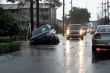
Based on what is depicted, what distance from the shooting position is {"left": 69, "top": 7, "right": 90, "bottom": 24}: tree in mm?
117312

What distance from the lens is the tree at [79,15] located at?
117312 millimetres

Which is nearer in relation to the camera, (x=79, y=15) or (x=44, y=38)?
(x=44, y=38)

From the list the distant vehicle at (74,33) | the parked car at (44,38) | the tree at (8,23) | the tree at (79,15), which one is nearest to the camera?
the parked car at (44,38)

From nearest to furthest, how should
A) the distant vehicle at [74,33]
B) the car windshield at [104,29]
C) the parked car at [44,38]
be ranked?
the car windshield at [104,29] → the parked car at [44,38] → the distant vehicle at [74,33]

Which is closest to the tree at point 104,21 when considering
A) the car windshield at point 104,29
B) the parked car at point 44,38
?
the parked car at point 44,38

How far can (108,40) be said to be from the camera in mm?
21328

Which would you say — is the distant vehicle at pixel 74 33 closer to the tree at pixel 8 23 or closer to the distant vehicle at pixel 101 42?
the tree at pixel 8 23

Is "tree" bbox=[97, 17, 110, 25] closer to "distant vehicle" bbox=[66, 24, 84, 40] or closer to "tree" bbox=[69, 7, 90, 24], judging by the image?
"tree" bbox=[69, 7, 90, 24]

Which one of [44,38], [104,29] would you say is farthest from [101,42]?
[44,38]

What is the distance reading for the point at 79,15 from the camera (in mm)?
121000

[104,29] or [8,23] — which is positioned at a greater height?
[104,29]

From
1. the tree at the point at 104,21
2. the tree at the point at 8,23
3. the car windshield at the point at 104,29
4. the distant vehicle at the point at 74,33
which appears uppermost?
the car windshield at the point at 104,29

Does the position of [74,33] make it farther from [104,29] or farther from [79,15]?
[79,15]

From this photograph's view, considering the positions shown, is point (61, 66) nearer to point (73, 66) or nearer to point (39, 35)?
point (73, 66)
